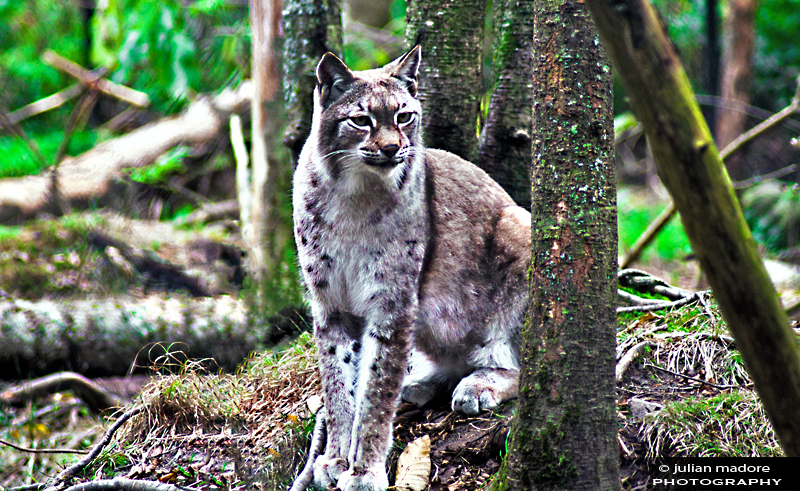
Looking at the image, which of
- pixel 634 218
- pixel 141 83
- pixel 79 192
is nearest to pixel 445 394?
pixel 79 192

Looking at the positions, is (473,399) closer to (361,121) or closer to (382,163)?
(382,163)

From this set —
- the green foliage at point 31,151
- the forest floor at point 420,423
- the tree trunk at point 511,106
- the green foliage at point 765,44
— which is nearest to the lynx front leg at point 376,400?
the forest floor at point 420,423

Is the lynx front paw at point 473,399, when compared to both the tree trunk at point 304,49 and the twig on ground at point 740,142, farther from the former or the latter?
the twig on ground at point 740,142

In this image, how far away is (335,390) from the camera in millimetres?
3309

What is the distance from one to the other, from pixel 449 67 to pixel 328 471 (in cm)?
275

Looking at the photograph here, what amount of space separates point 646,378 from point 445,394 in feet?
3.73

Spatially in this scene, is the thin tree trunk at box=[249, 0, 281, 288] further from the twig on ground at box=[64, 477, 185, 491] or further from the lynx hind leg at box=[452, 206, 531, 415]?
the twig on ground at box=[64, 477, 185, 491]

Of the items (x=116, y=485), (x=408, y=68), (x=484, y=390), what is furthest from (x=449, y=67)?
(x=116, y=485)

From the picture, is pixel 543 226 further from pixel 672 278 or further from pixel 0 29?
pixel 0 29

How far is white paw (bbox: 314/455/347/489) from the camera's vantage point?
3.16m

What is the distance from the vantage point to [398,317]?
3305mm

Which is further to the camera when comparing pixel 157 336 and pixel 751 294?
pixel 157 336

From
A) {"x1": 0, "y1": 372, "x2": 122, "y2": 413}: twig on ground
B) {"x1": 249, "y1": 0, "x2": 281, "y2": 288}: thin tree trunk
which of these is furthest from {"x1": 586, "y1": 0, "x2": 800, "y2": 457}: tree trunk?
{"x1": 0, "y1": 372, "x2": 122, "y2": 413}: twig on ground

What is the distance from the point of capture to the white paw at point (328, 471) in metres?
3.16
